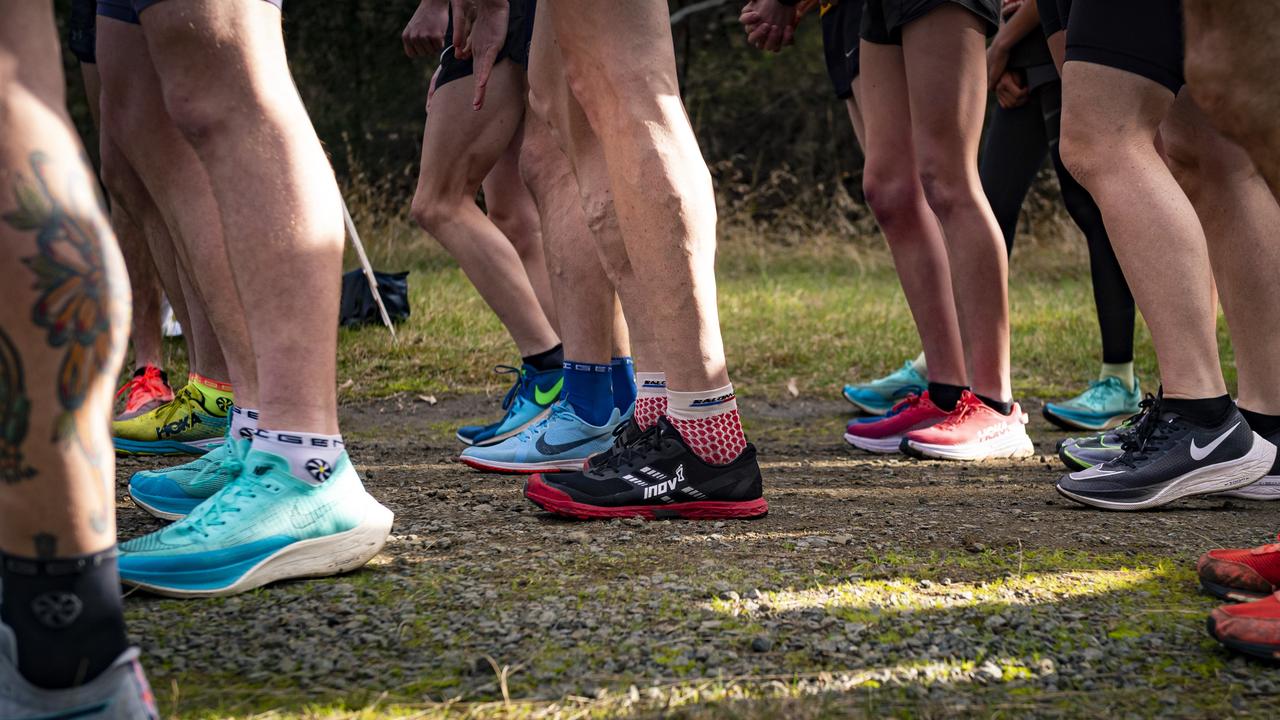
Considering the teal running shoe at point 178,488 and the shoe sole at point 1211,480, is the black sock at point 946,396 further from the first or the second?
the teal running shoe at point 178,488

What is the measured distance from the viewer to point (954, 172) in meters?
3.72

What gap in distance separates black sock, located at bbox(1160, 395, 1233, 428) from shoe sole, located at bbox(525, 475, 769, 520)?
3.51 ft

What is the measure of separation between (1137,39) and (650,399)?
1.40 meters

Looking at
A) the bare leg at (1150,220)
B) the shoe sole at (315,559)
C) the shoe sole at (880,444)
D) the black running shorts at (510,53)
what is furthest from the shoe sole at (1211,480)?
the black running shorts at (510,53)

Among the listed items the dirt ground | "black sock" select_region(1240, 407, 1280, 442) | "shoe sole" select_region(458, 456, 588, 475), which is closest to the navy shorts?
the dirt ground

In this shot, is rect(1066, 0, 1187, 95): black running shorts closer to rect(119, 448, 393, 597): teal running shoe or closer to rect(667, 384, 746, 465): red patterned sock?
rect(667, 384, 746, 465): red patterned sock

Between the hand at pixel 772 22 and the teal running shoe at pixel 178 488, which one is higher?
the hand at pixel 772 22

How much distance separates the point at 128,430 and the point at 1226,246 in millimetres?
3241

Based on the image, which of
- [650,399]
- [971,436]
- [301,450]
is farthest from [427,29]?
[301,450]

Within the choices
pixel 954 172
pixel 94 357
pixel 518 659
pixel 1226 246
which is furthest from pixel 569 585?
pixel 954 172

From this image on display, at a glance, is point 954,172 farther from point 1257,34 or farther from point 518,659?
point 518,659

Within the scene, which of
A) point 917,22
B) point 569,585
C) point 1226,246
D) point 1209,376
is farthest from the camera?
point 917,22

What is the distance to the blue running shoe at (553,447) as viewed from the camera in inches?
129

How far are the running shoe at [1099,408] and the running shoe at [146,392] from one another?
3.25 metres
